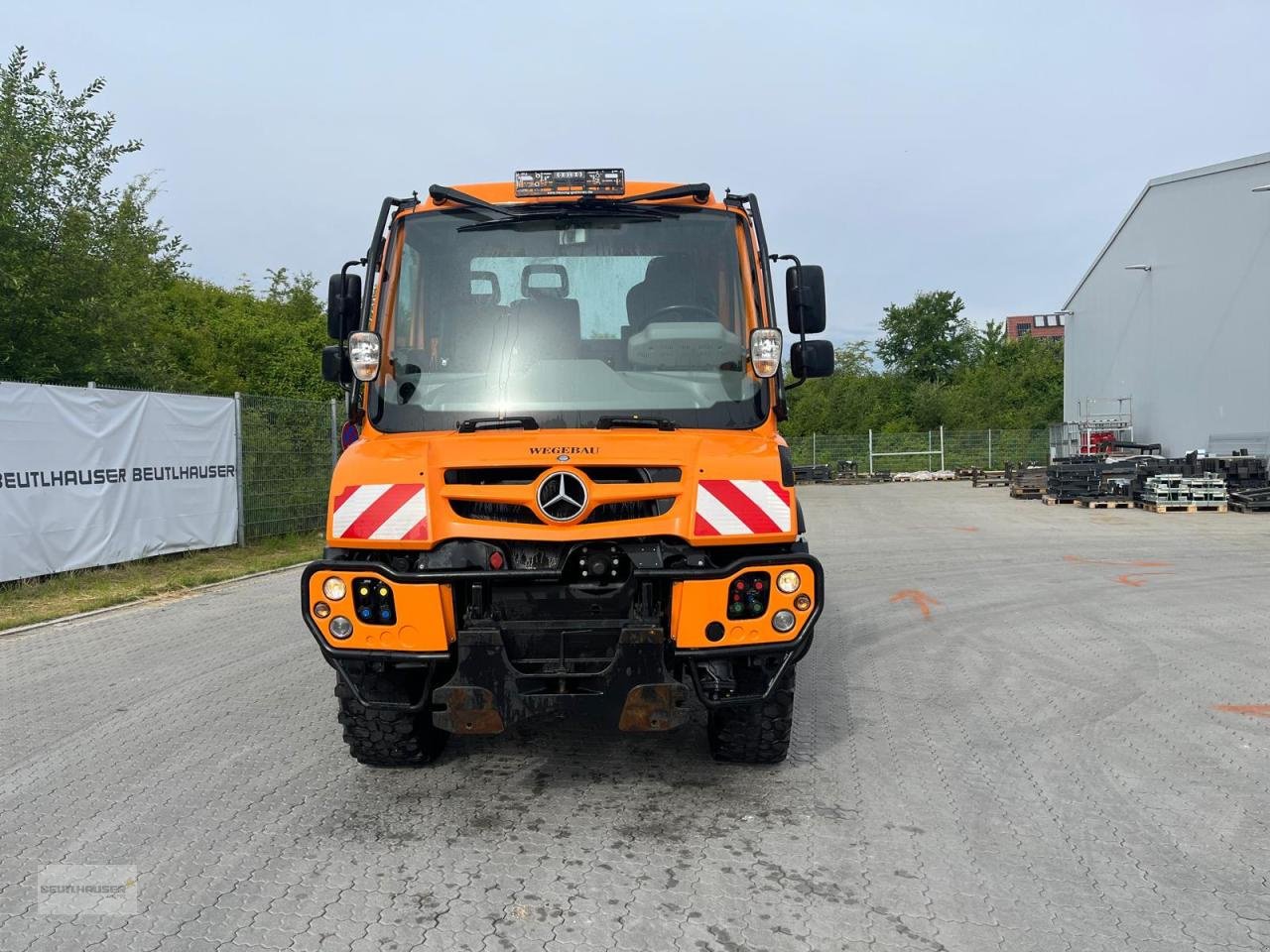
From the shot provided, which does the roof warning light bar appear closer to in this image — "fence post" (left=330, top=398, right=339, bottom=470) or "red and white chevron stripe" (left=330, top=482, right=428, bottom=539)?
"red and white chevron stripe" (left=330, top=482, right=428, bottom=539)

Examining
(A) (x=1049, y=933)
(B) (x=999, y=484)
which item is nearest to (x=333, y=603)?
(A) (x=1049, y=933)

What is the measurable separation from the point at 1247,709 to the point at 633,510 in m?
4.03

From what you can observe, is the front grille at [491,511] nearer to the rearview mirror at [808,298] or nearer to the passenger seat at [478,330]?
the passenger seat at [478,330]

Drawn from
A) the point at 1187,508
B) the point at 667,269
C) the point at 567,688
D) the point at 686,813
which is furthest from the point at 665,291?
the point at 1187,508

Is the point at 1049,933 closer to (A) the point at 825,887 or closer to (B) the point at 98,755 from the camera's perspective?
(A) the point at 825,887

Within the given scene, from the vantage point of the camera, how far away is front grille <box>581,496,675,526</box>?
13.4ft

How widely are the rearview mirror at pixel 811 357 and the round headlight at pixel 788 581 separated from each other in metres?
1.46

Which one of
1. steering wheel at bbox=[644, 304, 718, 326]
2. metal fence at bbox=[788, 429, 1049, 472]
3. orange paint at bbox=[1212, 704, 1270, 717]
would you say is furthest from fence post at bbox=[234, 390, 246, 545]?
metal fence at bbox=[788, 429, 1049, 472]

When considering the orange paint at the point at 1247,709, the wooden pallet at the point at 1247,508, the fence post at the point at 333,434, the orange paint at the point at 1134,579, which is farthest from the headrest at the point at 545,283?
the wooden pallet at the point at 1247,508

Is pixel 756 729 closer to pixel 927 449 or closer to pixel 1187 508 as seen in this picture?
pixel 1187 508

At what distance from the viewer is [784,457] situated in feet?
14.5

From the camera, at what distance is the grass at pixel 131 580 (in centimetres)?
956

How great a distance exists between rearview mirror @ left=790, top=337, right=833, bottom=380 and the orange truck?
102mm

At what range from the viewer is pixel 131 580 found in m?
11.3
